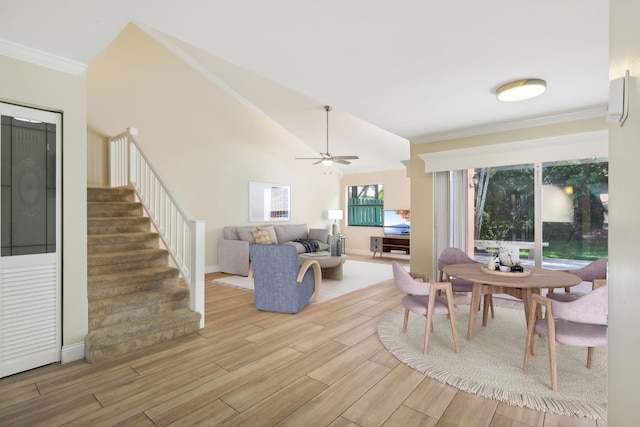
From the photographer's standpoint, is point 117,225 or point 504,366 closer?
point 504,366

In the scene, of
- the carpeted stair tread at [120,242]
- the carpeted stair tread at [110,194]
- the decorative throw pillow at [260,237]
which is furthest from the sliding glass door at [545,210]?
the carpeted stair tread at [110,194]

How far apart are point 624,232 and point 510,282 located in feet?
7.09

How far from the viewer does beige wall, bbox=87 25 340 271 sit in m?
5.02

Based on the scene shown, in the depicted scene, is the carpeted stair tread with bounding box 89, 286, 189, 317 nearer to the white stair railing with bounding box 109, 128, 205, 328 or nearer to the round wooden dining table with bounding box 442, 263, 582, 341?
the white stair railing with bounding box 109, 128, 205, 328

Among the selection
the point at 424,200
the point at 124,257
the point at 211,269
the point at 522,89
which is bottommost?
the point at 211,269

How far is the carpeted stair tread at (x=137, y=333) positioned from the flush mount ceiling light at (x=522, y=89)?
3758mm

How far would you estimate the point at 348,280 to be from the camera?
18.5 feet

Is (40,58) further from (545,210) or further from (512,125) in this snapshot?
(545,210)

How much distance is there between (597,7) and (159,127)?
5.88 metres

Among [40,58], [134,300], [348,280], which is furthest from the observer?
[348,280]

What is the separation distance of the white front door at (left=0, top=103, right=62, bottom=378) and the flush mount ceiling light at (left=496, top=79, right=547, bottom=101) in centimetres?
393

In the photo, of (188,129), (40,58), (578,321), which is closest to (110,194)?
(188,129)

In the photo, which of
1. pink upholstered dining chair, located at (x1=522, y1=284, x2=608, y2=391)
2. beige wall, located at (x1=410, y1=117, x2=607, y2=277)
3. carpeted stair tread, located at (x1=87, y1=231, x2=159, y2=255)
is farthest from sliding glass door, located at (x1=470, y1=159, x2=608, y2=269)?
carpeted stair tread, located at (x1=87, y1=231, x2=159, y2=255)

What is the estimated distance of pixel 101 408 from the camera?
77.2 inches
